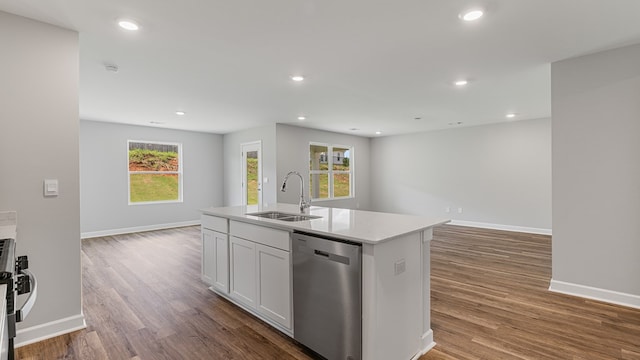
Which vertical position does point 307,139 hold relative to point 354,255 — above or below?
→ above

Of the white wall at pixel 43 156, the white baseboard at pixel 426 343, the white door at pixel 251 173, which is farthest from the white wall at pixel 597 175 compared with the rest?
the white door at pixel 251 173

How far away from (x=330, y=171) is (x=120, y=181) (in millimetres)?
4826

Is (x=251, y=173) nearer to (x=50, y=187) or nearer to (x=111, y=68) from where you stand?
(x=111, y=68)

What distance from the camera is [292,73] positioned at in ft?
11.4

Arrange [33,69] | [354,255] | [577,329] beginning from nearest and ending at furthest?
[354,255], [33,69], [577,329]

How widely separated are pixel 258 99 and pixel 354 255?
343cm

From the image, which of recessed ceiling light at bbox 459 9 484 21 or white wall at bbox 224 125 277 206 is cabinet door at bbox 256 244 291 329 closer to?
recessed ceiling light at bbox 459 9 484 21

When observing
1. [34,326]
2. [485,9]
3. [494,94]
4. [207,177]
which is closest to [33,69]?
[34,326]

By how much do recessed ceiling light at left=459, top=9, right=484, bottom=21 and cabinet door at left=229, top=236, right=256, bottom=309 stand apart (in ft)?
7.81

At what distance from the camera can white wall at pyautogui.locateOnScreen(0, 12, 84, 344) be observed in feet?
7.25

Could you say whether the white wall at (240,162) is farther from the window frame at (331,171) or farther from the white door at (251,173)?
the window frame at (331,171)

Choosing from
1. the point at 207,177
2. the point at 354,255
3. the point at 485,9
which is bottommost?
the point at 354,255

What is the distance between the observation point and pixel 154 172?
7.09 meters

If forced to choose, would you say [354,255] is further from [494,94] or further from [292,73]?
[494,94]
